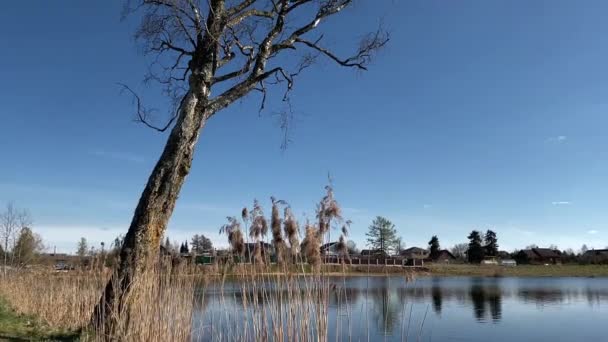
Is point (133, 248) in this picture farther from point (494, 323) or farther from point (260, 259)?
point (494, 323)

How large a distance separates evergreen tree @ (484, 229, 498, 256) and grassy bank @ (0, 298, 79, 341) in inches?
3792

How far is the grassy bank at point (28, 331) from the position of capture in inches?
254

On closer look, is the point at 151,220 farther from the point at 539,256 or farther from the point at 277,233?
the point at 539,256

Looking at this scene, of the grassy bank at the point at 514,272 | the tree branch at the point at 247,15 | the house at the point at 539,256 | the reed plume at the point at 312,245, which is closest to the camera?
the reed plume at the point at 312,245

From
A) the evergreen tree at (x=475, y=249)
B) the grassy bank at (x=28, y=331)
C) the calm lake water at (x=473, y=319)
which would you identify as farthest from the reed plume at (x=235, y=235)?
the evergreen tree at (x=475, y=249)

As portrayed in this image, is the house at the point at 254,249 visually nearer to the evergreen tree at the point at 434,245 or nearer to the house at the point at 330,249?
the house at the point at 330,249

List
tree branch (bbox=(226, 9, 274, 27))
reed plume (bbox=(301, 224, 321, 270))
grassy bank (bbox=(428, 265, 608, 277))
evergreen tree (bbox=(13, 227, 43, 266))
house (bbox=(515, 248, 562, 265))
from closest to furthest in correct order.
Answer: reed plume (bbox=(301, 224, 321, 270)) < tree branch (bbox=(226, 9, 274, 27)) < evergreen tree (bbox=(13, 227, 43, 266)) < grassy bank (bbox=(428, 265, 608, 277)) < house (bbox=(515, 248, 562, 265))

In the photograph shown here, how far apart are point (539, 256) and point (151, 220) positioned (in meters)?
111

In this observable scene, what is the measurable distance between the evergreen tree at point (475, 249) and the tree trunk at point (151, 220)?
88.5m

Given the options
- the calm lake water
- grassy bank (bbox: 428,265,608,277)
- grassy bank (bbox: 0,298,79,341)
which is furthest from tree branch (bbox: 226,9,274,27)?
grassy bank (bbox: 428,265,608,277)

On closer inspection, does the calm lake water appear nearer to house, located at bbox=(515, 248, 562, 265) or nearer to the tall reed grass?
the tall reed grass

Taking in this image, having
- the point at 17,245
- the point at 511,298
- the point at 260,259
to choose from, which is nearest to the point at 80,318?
Answer: the point at 260,259

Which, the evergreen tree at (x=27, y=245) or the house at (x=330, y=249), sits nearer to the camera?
the house at (x=330, y=249)

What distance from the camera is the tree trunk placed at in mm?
5914
